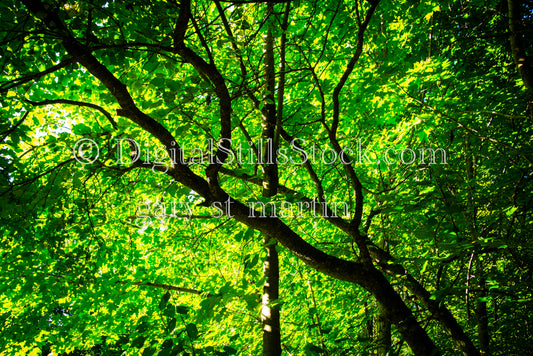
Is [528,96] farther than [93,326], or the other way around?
[93,326]

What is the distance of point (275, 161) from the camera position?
4195mm

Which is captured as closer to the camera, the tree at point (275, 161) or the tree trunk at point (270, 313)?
the tree at point (275, 161)

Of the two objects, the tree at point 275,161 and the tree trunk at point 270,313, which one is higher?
the tree at point 275,161

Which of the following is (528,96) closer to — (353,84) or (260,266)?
(353,84)

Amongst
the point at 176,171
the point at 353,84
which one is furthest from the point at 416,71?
the point at 176,171

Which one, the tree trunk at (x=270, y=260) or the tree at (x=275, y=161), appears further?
the tree trunk at (x=270, y=260)

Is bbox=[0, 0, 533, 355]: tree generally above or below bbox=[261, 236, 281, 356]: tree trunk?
above

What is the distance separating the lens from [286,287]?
5.60 m

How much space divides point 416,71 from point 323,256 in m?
2.28

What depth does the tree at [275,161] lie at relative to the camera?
2.34 m

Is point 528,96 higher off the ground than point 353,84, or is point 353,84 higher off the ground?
point 353,84

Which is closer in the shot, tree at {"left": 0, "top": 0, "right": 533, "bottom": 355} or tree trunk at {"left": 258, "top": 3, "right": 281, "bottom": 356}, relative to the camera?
tree at {"left": 0, "top": 0, "right": 533, "bottom": 355}

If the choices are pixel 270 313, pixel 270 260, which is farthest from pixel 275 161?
pixel 270 313

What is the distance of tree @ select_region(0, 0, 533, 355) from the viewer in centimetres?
234
